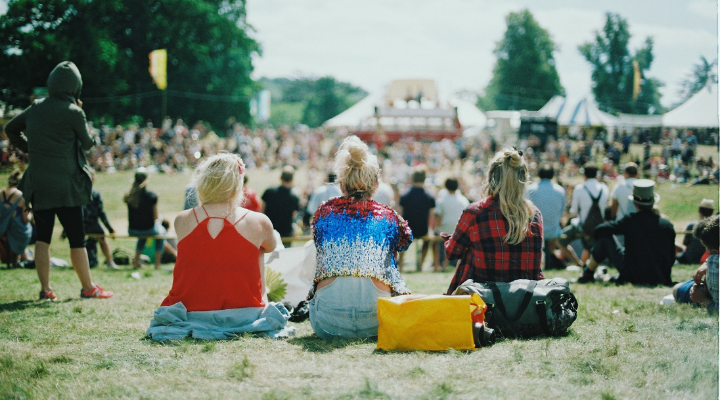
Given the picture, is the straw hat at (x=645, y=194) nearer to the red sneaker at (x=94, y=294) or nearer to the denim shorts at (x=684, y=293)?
the denim shorts at (x=684, y=293)

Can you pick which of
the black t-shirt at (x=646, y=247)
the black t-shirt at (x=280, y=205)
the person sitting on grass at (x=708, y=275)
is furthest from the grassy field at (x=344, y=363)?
the black t-shirt at (x=280, y=205)

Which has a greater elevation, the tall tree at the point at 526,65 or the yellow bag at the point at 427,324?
the tall tree at the point at 526,65

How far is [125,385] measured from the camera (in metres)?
3.07

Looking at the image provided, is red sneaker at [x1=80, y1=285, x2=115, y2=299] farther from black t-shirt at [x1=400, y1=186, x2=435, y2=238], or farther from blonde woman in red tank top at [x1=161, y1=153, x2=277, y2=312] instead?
black t-shirt at [x1=400, y1=186, x2=435, y2=238]

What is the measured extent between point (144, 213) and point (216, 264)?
611cm

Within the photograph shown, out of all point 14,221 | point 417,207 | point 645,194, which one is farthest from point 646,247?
point 14,221

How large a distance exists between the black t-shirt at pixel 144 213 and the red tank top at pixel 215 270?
19.0 ft

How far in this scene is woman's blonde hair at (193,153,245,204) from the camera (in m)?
4.11

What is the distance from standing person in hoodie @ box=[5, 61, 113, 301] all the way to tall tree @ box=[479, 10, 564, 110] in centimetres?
6375

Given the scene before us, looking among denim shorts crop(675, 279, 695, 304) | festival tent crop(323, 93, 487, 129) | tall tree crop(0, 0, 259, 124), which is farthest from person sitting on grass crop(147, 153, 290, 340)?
festival tent crop(323, 93, 487, 129)

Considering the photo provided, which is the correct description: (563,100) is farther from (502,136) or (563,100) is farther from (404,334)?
(404,334)

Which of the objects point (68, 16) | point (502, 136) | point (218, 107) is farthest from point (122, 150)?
point (502, 136)

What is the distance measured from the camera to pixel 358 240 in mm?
4109

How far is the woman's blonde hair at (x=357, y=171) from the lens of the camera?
4230mm
